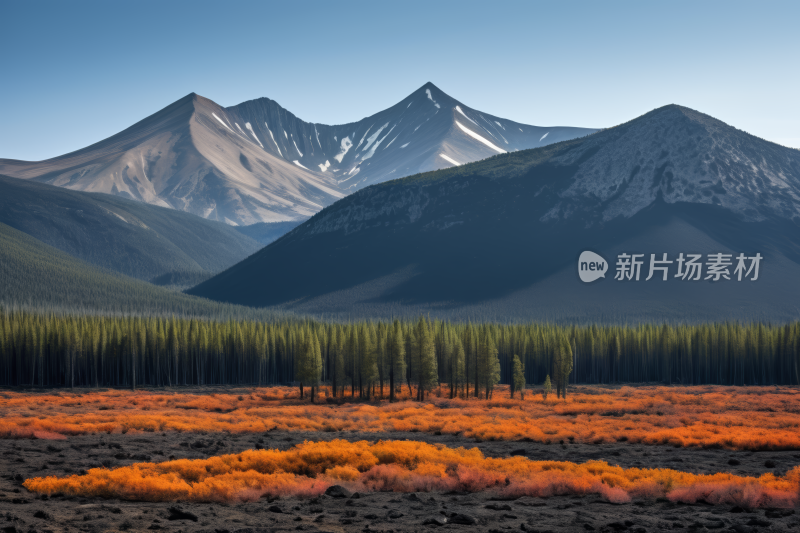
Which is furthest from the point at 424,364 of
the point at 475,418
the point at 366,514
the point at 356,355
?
the point at 366,514

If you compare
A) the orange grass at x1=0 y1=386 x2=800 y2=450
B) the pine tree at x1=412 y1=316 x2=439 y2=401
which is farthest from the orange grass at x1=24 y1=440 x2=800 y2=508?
the pine tree at x1=412 y1=316 x2=439 y2=401

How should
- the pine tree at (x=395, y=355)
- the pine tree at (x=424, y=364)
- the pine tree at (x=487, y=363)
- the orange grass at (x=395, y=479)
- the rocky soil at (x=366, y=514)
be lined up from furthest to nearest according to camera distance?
the pine tree at (x=487, y=363), the pine tree at (x=424, y=364), the pine tree at (x=395, y=355), the orange grass at (x=395, y=479), the rocky soil at (x=366, y=514)

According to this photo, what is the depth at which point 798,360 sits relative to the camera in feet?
428

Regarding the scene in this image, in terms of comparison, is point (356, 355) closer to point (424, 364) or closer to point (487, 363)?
point (424, 364)

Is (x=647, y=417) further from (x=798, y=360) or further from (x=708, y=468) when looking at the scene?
(x=798, y=360)

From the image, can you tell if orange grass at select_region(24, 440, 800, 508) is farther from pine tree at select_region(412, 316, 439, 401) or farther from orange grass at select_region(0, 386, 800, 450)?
pine tree at select_region(412, 316, 439, 401)

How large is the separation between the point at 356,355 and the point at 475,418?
39883 millimetres

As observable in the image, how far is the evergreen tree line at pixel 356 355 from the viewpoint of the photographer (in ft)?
373

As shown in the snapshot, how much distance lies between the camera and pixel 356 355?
106312mm

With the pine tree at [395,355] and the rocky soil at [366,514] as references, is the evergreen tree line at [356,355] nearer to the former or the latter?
the pine tree at [395,355]

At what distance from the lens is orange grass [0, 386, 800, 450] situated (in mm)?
54719

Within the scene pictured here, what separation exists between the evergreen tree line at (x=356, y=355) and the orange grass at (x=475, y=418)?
13781 millimetres

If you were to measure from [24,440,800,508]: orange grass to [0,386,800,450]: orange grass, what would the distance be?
18276mm

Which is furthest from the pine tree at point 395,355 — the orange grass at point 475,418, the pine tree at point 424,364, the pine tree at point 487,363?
the pine tree at point 487,363
